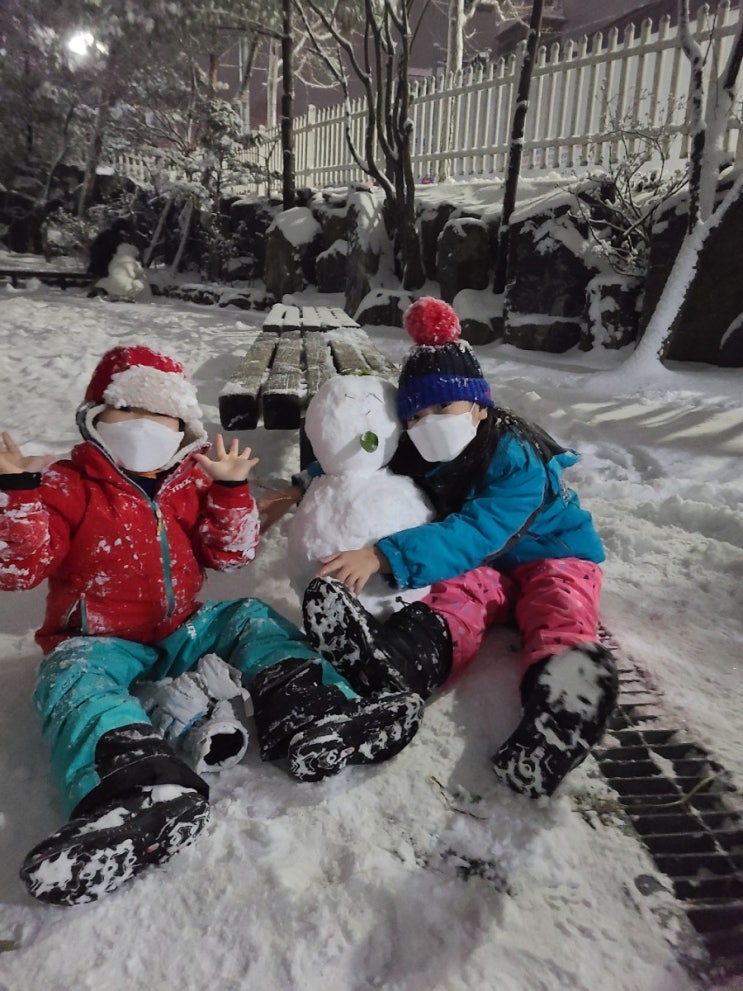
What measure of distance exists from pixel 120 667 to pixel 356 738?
0.59 metres

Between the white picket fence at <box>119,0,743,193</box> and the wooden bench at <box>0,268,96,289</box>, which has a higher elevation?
the white picket fence at <box>119,0,743,193</box>

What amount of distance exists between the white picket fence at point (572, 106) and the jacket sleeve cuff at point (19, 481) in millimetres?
6254

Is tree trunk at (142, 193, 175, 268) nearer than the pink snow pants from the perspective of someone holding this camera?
No

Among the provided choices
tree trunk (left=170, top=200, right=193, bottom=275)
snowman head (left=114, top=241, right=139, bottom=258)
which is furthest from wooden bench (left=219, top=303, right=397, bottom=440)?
tree trunk (left=170, top=200, right=193, bottom=275)

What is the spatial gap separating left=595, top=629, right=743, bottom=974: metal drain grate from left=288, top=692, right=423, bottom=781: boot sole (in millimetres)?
473

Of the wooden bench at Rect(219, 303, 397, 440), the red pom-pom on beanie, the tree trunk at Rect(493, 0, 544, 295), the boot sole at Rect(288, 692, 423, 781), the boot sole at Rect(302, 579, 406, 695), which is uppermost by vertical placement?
the tree trunk at Rect(493, 0, 544, 295)

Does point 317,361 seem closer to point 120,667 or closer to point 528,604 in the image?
point 528,604

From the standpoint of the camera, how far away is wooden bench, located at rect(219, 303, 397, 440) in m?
2.57

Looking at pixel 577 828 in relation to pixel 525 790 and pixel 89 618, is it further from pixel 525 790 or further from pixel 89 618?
pixel 89 618

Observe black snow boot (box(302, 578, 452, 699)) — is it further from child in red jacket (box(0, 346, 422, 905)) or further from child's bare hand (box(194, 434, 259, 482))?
child's bare hand (box(194, 434, 259, 482))

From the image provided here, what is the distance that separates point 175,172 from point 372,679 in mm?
13349

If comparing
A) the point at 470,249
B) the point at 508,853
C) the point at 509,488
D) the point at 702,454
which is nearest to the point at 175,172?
the point at 470,249

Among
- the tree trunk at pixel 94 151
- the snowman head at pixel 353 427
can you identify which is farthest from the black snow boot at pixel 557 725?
the tree trunk at pixel 94 151

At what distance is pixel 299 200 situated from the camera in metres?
10.7
